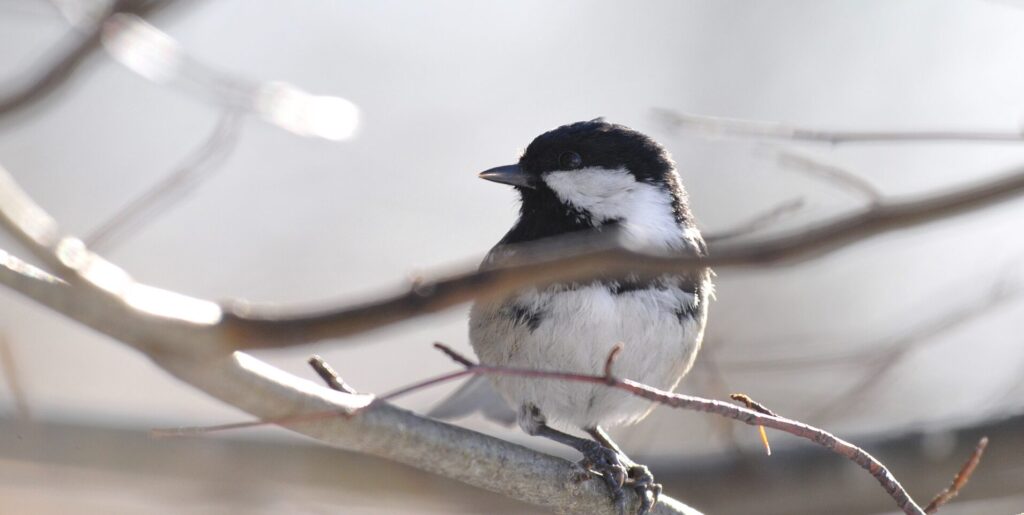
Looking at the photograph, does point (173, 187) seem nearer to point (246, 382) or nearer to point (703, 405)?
point (246, 382)

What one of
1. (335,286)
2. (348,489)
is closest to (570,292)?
(348,489)

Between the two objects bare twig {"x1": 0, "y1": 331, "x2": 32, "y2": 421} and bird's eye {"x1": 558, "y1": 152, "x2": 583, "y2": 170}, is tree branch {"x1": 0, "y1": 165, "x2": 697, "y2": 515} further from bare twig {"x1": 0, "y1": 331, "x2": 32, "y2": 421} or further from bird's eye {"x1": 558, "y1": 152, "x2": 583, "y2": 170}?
bird's eye {"x1": 558, "y1": 152, "x2": 583, "y2": 170}

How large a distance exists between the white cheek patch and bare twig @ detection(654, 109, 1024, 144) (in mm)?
255

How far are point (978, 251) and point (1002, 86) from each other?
783 mm

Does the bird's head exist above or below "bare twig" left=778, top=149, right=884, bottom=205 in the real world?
above

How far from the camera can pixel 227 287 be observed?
6.11m

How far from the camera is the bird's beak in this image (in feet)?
10.1

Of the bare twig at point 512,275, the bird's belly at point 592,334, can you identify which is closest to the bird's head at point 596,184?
the bird's belly at point 592,334

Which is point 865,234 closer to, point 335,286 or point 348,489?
point 348,489

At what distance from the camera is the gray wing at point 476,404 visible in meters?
3.44

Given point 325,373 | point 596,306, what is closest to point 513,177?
point 596,306

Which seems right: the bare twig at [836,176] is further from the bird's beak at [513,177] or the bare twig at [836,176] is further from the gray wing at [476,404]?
the gray wing at [476,404]

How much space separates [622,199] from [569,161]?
0.68ft

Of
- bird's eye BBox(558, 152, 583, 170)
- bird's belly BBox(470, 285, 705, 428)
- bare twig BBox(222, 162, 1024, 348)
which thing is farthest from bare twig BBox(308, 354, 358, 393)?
bird's eye BBox(558, 152, 583, 170)
